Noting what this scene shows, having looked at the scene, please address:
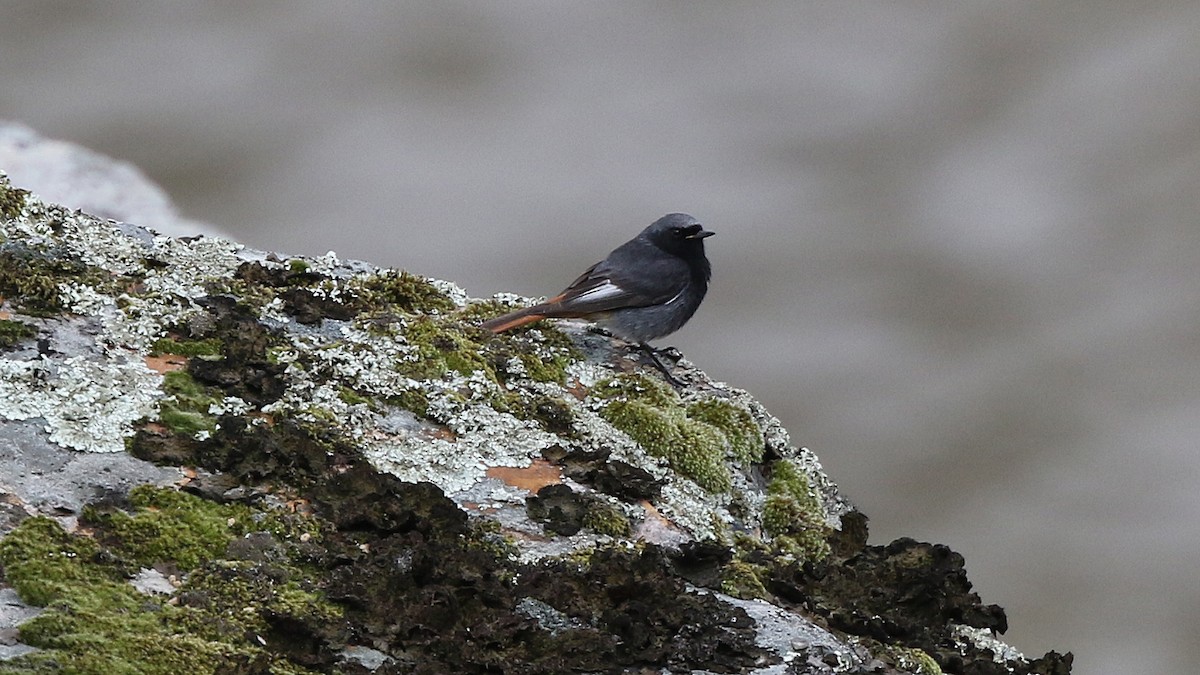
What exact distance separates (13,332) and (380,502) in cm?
142

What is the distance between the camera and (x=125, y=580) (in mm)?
3621

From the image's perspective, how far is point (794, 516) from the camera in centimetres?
518

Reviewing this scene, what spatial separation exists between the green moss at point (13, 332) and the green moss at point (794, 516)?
2.62 meters

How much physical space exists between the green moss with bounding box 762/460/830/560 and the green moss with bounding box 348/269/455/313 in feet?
5.40

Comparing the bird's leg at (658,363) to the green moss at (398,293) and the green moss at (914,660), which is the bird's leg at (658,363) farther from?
the green moss at (914,660)

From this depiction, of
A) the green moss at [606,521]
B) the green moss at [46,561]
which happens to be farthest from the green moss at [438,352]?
the green moss at [46,561]

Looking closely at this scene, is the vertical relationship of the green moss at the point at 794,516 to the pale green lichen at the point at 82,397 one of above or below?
above

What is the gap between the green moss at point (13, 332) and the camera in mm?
4496

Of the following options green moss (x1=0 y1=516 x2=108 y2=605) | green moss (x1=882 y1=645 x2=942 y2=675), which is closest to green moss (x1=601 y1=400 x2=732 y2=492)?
green moss (x1=882 y1=645 x2=942 y2=675)

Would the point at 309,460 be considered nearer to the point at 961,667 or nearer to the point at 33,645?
the point at 33,645

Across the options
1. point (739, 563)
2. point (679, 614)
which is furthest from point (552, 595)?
point (739, 563)

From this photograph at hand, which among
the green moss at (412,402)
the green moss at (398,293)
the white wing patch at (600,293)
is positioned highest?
the white wing patch at (600,293)

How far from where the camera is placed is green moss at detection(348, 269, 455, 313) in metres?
5.69

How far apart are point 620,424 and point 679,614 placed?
152cm
